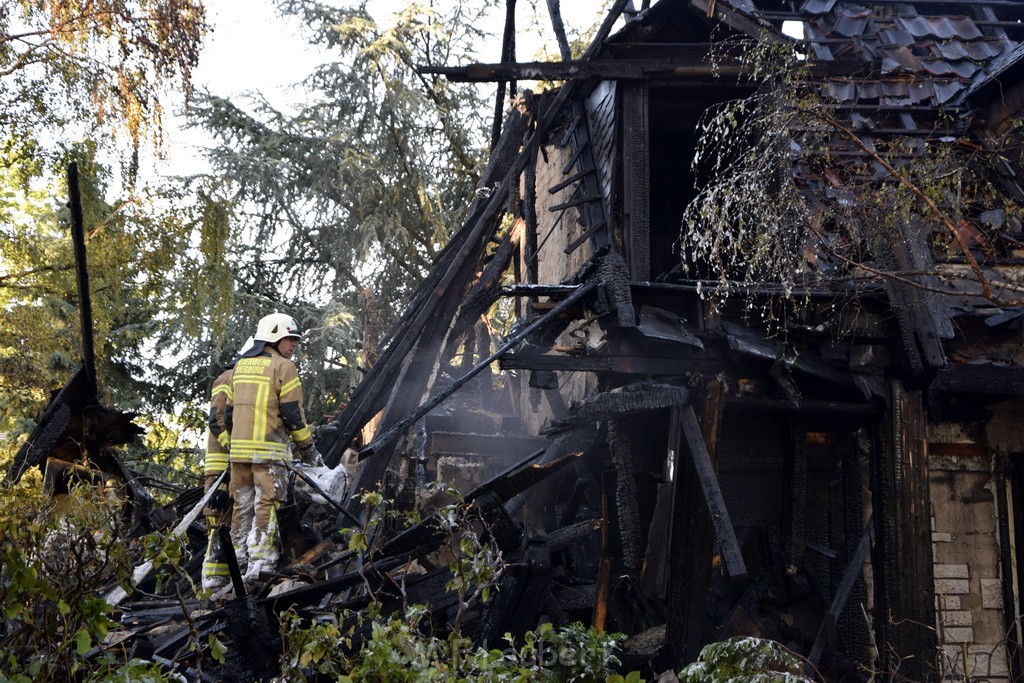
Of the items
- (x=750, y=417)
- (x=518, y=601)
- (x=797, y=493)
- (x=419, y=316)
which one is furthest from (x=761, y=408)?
(x=419, y=316)

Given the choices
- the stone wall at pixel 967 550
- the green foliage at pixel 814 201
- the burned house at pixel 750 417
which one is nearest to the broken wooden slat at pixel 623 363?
the burned house at pixel 750 417

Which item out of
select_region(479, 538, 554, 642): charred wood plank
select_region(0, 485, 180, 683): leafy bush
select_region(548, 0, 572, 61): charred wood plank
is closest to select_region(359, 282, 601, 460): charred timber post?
select_region(479, 538, 554, 642): charred wood plank

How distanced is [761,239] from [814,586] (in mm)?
3615

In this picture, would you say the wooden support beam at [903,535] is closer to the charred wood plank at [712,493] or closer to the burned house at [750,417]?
A: the burned house at [750,417]

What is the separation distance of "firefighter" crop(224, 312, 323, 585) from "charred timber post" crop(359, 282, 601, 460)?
0.62m

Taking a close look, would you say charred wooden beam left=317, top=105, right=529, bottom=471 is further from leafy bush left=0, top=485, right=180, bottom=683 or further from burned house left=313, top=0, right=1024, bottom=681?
leafy bush left=0, top=485, right=180, bottom=683

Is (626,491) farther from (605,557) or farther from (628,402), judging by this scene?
(628,402)

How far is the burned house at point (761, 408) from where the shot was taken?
809 cm

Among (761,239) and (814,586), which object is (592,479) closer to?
(814,586)

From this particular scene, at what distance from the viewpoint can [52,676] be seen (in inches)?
156

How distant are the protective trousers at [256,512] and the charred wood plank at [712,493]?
10.6 ft

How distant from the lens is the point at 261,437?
739 centimetres

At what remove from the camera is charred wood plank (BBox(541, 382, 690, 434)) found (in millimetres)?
7973

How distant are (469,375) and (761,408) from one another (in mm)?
2621
